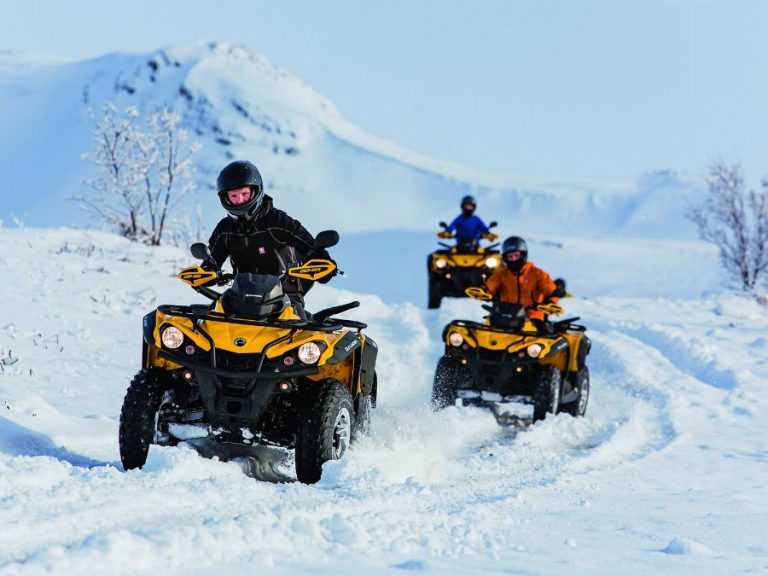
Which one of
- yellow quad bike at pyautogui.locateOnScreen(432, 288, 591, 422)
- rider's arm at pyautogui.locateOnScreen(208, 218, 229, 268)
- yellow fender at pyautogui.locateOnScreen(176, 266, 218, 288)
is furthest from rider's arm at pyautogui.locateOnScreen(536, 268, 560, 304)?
yellow fender at pyautogui.locateOnScreen(176, 266, 218, 288)

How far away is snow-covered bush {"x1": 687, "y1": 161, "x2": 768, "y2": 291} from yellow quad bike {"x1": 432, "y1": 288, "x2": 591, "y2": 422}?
78.9 feet

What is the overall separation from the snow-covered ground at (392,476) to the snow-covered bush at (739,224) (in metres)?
18.0

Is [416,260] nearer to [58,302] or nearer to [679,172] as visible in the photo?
[58,302]


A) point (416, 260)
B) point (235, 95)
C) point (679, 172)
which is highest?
point (235, 95)

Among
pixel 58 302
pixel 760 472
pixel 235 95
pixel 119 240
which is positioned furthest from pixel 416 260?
pixel 235 95

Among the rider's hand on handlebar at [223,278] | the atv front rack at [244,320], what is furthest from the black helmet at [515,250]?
the atv front rack at [244,320]

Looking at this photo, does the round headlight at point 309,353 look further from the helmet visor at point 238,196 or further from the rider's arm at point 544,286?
the rider's arm at point 544,286

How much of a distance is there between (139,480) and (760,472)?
16.1 ft

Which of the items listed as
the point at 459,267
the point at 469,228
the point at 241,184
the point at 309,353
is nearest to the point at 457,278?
the point at 459,267

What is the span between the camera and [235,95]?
131250 millimetres

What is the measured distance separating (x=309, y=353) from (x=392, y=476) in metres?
1.03

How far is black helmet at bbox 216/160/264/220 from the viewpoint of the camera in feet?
23.1

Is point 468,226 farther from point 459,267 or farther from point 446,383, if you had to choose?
point 446,383

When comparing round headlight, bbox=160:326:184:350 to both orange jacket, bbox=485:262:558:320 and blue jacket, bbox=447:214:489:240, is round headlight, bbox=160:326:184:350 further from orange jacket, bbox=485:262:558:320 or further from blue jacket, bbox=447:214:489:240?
blue jacket, bbox=447:214:489:240
